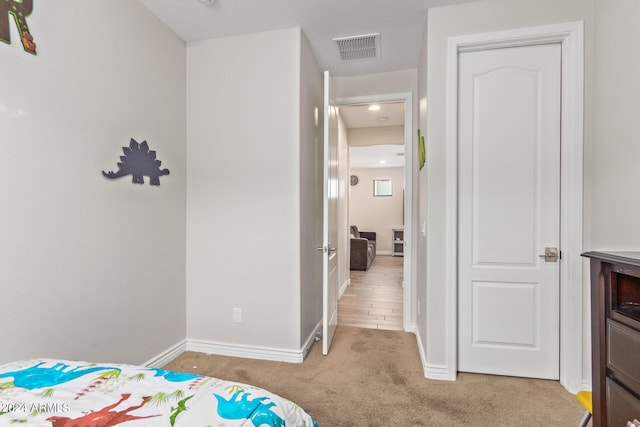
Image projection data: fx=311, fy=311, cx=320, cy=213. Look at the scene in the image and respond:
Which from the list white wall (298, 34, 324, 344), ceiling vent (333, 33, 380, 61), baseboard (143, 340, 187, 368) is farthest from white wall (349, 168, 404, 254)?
baseboard (143, 340, 187, 368)

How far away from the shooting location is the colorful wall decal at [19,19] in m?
1.39

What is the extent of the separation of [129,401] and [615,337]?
1697 millimetres

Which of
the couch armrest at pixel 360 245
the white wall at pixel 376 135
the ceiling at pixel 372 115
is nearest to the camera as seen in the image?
the ceiling at pixel 372 115

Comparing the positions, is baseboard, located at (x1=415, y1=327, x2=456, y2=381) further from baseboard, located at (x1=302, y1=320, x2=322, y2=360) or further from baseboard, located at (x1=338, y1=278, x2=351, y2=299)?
baseboard, located at (x1=338, y1=278, x2=351, y2=299)

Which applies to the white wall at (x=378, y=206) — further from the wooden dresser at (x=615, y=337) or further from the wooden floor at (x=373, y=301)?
the wooden dresser at (x=615, y=337)

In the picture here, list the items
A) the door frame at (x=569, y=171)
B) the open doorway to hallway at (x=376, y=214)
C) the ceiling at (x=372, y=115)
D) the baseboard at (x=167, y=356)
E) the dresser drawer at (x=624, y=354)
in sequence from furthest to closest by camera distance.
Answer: the ceiling at (x=372, y=115) < the open doorway to hallway at (x=376, y=214) < the baseboard at (x=167, y=356) < the door frame at (x=569, y=171) < the dresser drawer at (x=624, y=354)

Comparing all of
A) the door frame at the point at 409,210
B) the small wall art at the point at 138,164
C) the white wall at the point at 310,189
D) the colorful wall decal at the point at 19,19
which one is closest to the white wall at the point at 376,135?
the door frame at the point at 409,210

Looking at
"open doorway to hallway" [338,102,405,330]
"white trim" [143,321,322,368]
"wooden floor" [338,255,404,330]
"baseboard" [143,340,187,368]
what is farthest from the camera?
"open doorway to hallway" [338,102,405,330]

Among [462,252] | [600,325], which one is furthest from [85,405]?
[462,252]

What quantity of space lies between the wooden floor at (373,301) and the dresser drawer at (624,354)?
83.3 inches

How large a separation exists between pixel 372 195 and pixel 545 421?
25.1 ft

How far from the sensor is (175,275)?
2502 millimetres

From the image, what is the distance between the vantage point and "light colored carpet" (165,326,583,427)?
1744 millimetres

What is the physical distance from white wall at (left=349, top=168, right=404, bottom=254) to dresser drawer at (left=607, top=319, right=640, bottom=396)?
771cm
